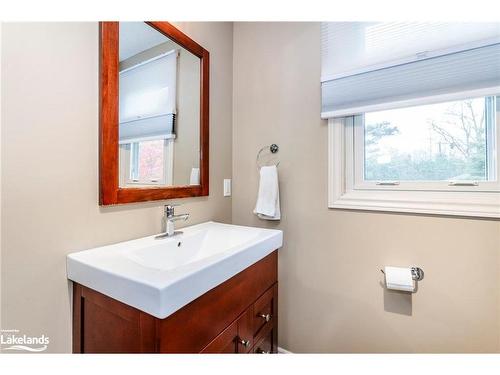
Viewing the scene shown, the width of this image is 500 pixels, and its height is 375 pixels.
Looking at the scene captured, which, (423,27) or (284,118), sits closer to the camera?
(423,27)

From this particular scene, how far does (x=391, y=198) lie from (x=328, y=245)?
377 millimetres

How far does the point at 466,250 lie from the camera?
93 cm

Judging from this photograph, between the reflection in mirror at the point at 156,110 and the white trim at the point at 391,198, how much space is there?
2.34ft

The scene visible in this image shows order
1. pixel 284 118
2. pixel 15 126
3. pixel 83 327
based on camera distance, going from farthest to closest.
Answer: pixel 284 118, pixel 83 327, pixel 15 126

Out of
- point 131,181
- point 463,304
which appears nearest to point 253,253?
point 131,181

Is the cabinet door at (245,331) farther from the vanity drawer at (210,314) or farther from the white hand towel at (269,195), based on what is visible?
the white hand towel at (269,195)

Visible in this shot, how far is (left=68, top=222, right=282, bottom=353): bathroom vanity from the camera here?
0.56 metres

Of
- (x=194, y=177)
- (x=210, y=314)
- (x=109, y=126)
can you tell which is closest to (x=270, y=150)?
(x=194, y=177)

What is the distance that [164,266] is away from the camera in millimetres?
891

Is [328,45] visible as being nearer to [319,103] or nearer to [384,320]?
[319,103]

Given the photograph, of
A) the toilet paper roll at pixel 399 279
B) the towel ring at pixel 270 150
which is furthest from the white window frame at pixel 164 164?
the toilet paper roll at pixel 399 279

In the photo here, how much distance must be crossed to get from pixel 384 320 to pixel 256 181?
0.95 meters

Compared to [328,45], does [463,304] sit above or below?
below

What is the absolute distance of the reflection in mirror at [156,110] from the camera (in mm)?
904
